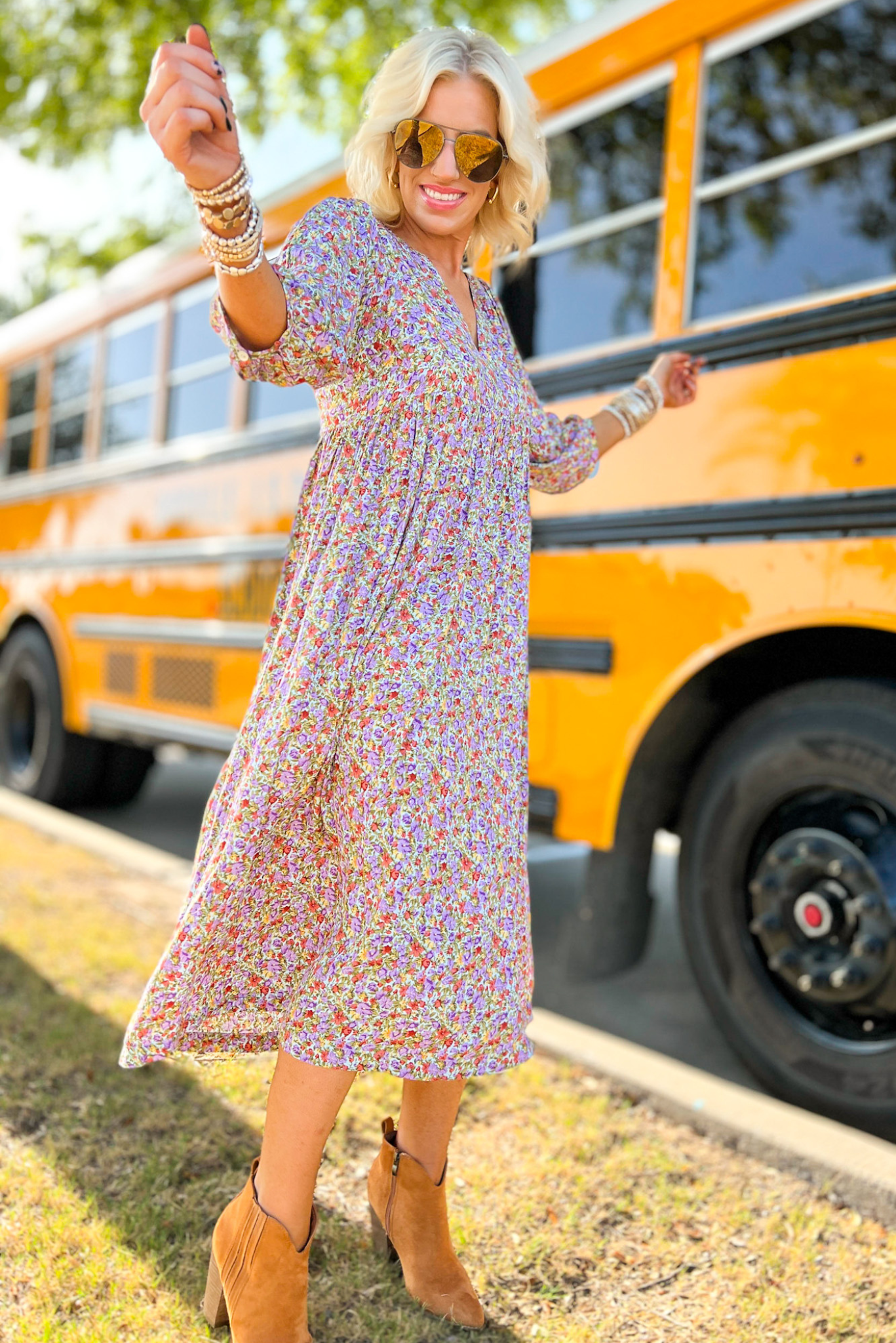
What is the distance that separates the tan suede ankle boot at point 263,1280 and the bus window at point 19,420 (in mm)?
5060

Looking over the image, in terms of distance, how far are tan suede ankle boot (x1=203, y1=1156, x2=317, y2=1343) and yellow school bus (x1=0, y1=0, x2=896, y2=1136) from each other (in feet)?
4.10

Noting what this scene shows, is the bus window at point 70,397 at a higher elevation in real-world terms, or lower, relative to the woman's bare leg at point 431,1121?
higher

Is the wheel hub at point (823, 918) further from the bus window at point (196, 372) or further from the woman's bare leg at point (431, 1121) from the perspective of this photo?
the bus window at point (196, 372)

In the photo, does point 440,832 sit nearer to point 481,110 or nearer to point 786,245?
point 481,110

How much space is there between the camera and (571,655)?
2.76 metres

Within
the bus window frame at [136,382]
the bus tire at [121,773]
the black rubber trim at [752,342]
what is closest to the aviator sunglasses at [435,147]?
the black rubber trim at [752,342]

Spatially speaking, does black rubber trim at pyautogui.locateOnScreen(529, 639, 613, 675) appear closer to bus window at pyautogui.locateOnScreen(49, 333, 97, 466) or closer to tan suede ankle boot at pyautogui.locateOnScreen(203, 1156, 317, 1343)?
tan suede ankle boot at pyautogui.locateOnScreen(203, 1156, 317, 1343)

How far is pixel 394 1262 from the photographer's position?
1.67 meters

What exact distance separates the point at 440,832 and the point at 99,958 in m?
1.89

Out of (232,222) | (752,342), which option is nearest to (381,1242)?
(232,222)

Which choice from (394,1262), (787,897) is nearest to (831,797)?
(787,897)

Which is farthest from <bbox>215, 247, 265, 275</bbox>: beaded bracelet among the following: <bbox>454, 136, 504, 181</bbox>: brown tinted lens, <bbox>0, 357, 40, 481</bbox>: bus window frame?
<bbox>0, 357, 40, 481</bbox>: bus window frame

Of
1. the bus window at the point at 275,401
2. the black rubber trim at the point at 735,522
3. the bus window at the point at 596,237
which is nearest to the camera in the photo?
the black rubber trim at the point at 735,522

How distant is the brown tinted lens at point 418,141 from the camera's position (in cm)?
144
